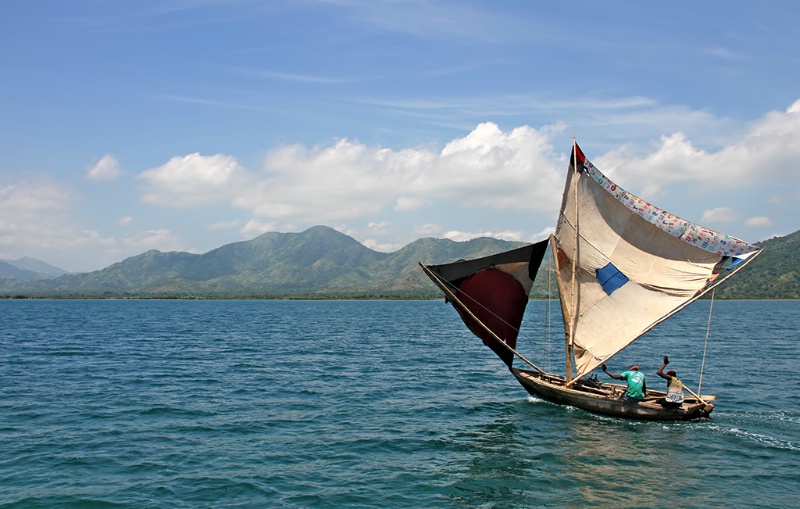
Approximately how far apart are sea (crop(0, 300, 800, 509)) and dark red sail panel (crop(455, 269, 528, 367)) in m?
4.64

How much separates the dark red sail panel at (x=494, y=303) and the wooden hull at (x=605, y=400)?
292 centimetres

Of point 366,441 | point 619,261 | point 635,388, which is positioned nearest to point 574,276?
point 619,261

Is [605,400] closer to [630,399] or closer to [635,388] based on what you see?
[630,399]

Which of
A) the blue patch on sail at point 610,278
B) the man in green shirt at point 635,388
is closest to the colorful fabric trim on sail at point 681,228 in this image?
the blue patch on sail at point 610,278

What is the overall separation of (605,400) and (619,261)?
26.5ft

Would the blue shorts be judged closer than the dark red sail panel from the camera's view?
Yes

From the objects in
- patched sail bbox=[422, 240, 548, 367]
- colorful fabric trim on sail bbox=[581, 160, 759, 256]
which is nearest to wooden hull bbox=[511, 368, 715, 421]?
patched sail bbox=[422, 240, 548, 367]

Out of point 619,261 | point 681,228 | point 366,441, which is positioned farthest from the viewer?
point 619,261

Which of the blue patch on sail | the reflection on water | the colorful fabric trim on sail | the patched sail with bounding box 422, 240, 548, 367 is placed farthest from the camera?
the patched sail with bounding box 422, 240, 548, 367

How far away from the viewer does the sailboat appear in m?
32.5

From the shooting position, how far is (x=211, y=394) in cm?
4044

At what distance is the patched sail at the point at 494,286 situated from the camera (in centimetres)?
3688

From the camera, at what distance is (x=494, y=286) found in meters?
37.2

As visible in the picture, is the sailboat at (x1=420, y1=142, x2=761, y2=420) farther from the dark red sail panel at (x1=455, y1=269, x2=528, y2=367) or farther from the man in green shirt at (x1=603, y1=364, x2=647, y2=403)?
the man in green shirt at (x1=603, y1=364, x2=647, y2=403)
